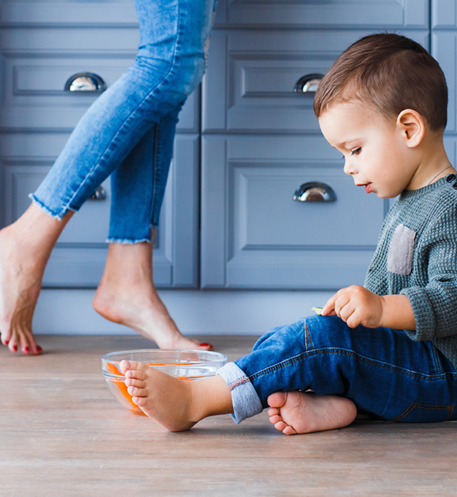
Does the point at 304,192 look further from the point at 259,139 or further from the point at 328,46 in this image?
the point at 328,46

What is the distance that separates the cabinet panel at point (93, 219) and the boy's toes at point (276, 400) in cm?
71

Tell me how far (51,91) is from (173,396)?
Result: 3.15 ft

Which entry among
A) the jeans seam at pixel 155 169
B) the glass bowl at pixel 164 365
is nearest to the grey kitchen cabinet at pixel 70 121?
the jeans seam at pixel 155 169

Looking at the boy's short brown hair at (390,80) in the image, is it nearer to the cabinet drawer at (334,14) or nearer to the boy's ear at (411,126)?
the boy's ear at (411,126)

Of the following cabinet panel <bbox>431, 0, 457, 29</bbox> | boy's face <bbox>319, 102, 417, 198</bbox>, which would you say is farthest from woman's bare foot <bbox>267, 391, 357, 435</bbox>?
cabinet panel <bbox>431, 0, 457, 29</bbox>

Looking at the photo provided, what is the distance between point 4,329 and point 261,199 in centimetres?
64

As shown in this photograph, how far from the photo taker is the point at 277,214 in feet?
4.43

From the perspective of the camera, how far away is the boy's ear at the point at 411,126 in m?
0.72

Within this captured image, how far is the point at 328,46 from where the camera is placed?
4.40 feet

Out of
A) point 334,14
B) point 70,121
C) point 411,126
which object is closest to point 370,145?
point 411,126

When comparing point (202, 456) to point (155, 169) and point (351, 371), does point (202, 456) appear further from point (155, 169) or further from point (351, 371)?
point (155, 169)

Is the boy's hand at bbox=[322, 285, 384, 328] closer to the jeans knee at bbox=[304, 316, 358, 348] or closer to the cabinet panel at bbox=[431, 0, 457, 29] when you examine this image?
the jeans knee at bbox=[304, 316, 358, 348]

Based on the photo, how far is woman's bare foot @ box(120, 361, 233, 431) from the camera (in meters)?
0.63

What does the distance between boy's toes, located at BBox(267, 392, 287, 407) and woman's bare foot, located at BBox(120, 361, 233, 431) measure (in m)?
0.05
